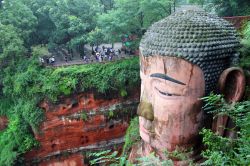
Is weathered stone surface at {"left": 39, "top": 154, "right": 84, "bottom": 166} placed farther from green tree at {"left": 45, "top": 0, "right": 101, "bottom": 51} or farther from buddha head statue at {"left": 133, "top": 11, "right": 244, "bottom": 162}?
buddha head statue at {"left": 133, "top": 11, "right": 244, "bottom": 162}

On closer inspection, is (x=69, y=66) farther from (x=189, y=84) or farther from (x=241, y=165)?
(x=241, y=165)

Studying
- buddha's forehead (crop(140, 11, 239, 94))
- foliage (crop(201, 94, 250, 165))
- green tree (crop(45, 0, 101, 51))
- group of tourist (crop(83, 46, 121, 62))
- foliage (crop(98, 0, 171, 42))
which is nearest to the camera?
foliage (crop(201, 94, 250, 165))

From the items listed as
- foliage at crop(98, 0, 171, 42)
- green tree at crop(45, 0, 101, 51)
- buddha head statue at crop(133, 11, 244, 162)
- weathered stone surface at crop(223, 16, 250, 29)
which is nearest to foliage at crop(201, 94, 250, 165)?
buddha head statue at crop(133, 11, 244, 162)

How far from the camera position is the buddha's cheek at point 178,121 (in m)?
5.60

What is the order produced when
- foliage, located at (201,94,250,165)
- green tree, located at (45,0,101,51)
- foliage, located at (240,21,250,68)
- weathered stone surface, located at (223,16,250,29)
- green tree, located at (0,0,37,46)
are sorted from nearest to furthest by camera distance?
foliage, located at (201,94,250,165), foliage, located at (240,21,250,68), weathered stone surface, located at (223,16,250,29), green tree, located at (0,0,37,46), green tree, located at (45,0,101,51)

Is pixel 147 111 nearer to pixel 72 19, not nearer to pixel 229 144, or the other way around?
pixel 229 144

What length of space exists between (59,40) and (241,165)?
1740cm

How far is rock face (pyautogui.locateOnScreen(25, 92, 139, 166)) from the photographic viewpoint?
51.4ft

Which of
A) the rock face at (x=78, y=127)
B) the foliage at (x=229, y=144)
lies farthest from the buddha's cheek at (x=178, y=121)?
the rock face at (x=78, y=127)

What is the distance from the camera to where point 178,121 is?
5.69 m

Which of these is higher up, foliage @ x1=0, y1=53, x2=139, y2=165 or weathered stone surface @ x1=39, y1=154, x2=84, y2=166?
foliage @ x1=0, y1=53, x2=139, y2=165

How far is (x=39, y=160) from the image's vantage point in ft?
51.5

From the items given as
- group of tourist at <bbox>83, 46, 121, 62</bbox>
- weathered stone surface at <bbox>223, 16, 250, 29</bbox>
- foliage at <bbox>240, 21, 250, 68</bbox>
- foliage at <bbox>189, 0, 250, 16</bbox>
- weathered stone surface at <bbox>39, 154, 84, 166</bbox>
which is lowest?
weathered stone surface at <bbox>39, 154, 84, 166</bbox>

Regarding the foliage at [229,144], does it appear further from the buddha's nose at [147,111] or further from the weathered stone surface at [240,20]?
the weathered stone surface at [240,20]
